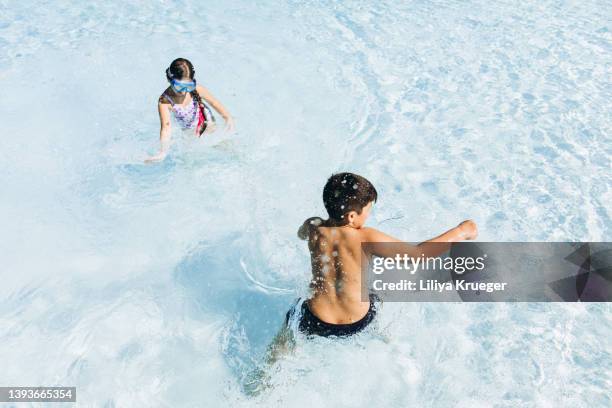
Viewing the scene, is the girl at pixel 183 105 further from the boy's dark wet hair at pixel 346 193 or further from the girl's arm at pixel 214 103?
the boy's dark wet hair at pixel 346 193

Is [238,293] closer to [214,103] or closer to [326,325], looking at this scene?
[326,325]

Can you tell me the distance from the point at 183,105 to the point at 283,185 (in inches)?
54.3

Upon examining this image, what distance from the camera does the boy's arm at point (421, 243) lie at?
2656mm

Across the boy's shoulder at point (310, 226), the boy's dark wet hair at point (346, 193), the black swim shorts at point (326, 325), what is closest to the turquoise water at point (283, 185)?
the black swim shorts at point (326, 325)

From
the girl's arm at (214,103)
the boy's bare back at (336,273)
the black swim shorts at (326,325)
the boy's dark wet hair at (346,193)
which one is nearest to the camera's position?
the boy's dark wet hair at (346,193)

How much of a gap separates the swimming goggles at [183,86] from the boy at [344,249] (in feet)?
7.46

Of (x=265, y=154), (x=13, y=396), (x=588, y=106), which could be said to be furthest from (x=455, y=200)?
(x=13, y=396)

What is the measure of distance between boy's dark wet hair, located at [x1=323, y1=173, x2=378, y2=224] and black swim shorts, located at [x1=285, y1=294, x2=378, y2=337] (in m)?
0.82

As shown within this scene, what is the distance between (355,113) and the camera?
6.05 meters

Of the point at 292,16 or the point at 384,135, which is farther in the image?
the point at 292,16

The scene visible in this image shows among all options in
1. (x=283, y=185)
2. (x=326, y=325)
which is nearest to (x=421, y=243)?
(x=326, y=325)

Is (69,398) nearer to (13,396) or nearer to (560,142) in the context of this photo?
(13,396)

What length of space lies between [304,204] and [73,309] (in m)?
2.40

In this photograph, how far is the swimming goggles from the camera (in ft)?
14.3
